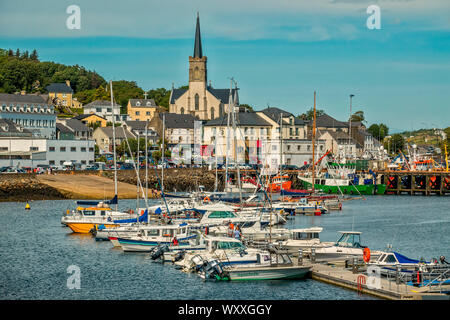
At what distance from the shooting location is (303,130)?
170 m

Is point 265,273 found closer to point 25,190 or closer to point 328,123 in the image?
point 25,190

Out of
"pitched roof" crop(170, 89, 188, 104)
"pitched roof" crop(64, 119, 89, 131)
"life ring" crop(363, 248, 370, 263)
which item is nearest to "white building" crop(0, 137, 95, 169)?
"pitched roof" crop(64, 119, 89, 131)

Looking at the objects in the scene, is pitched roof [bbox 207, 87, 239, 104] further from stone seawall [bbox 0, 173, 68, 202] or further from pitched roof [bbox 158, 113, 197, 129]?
stone seawall [bbox 0, 173, 68, 202]

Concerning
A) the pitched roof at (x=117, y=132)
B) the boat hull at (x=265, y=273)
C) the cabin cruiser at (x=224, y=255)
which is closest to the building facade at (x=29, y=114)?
the pitched roof at (x=117, y=132)

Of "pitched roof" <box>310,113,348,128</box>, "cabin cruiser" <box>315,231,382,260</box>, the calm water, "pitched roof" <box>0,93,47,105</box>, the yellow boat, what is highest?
"pitched roof" <box>0,93,47,105</box>

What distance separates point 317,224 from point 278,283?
1254 inches

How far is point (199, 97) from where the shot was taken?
188m

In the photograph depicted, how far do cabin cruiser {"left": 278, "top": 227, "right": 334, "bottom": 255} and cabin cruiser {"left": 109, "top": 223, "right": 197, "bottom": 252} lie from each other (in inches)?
291

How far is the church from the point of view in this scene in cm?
18600

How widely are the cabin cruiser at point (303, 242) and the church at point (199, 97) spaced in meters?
137

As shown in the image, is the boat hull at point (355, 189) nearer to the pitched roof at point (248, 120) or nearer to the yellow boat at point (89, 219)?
the pitched roof at point (248, 120)

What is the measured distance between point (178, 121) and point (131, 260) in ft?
423

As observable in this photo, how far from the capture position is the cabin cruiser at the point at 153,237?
171 ft

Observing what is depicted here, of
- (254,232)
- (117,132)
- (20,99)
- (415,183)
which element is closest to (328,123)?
(415,183)
